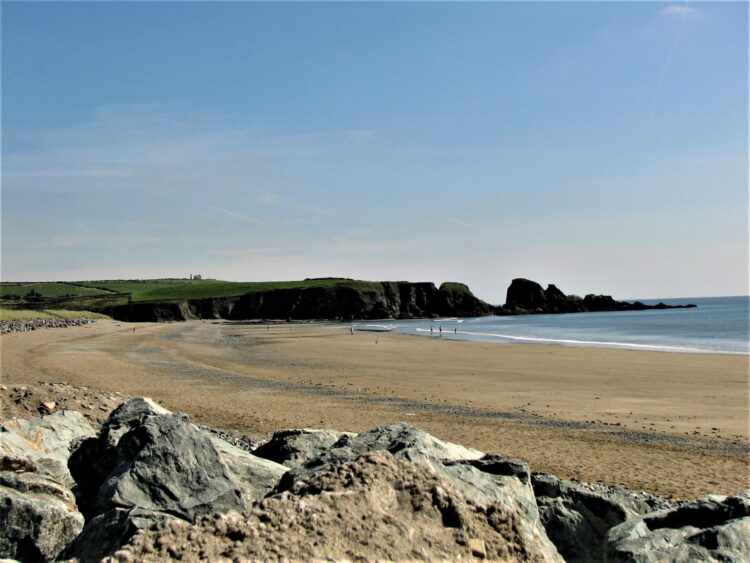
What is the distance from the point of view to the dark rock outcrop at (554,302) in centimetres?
16675

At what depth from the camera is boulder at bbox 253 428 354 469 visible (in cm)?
757

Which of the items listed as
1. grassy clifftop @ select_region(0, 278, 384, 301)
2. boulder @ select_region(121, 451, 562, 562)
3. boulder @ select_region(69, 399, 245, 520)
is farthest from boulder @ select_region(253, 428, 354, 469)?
grassy clifftop @ select_region(0, 278, 384, 301)

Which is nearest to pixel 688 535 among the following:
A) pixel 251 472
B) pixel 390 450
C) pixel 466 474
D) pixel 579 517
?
pixel 579 517

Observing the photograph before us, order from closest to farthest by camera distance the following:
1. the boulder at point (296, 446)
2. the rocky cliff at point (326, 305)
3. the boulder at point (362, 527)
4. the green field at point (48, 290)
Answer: the boulder at point (362, 527), the boulder at point (296, 446), the rocky cliff at point (326, 305), the green field at point (48, 290)

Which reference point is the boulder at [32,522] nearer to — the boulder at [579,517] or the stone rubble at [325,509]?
the stone rubble at [325,509]

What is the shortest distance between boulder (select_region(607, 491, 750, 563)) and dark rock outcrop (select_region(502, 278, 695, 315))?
16143cm

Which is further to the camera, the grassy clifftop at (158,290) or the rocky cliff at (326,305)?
the grassy clifftop at (158,290)

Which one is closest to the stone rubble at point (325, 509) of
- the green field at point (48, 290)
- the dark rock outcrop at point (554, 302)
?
the green field at point (48, 290)

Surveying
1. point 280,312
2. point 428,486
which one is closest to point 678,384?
point 428,486

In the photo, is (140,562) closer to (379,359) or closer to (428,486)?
(428,486)

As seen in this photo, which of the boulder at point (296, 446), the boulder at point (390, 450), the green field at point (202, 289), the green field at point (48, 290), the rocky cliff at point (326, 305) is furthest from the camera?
the green field at point (202, 289)

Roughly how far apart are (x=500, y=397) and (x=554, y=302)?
504 ft

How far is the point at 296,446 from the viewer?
25.3 ft

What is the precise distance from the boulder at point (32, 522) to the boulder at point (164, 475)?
24 centimetres
